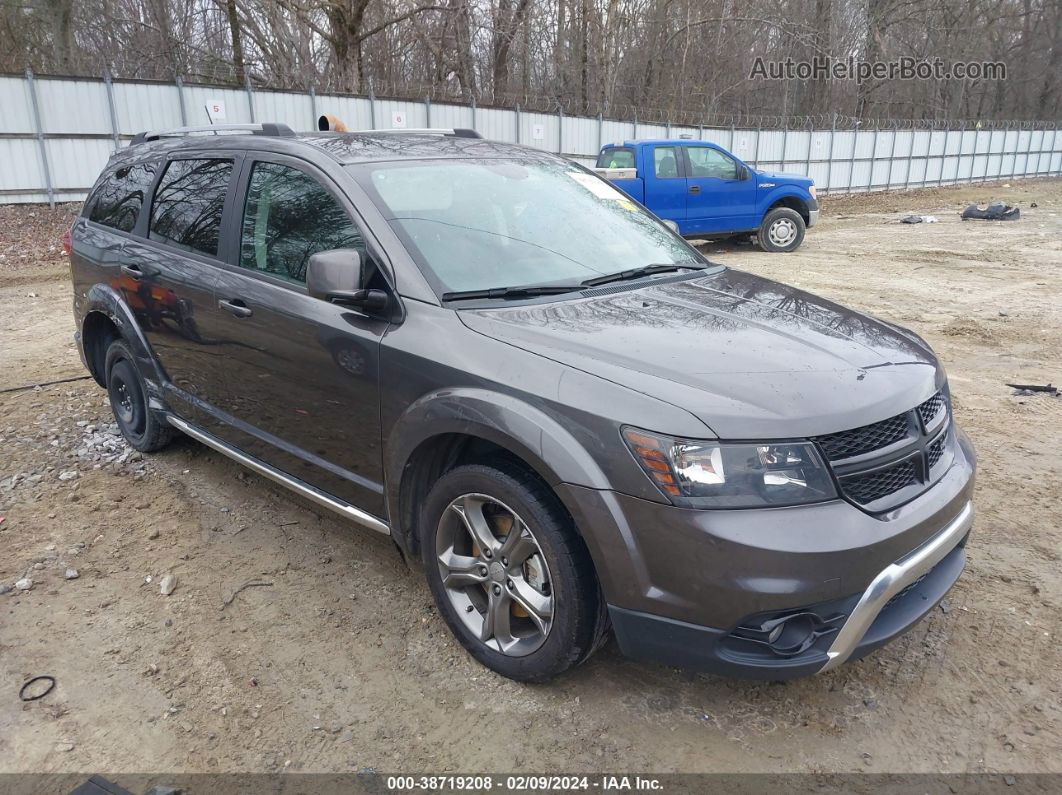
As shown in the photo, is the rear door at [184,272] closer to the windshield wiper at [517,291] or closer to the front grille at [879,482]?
the windshield wiper at [517,291]

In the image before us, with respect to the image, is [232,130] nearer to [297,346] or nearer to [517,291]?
[297,346]

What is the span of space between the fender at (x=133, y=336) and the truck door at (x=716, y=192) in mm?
10459

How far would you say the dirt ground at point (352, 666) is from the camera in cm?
253

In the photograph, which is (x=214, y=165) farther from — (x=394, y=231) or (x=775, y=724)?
(x=775, y=724)

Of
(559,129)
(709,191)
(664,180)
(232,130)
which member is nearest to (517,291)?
(232,130)

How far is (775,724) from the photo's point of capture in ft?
8.60

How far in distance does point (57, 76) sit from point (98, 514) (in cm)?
1449

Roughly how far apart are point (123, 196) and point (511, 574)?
11.4ft

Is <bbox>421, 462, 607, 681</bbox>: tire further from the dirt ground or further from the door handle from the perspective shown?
the door handle

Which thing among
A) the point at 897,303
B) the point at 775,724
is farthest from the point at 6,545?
the point at 897,303

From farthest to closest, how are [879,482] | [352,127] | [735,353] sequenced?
[352,127] < [735,353] < [879,482]

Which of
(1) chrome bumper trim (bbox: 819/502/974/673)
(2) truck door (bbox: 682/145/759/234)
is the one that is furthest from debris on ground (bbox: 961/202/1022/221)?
(1) chrome bumper trim (bbox: 819/502/974/673)

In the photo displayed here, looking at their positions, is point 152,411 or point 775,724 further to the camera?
point 152,411

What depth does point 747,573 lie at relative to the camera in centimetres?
220
